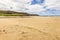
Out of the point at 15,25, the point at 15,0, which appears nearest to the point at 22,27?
the point at 15,25

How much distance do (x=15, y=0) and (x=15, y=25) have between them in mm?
678

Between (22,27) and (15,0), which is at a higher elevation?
(15,0)

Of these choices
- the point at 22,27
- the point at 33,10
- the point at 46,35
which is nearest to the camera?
the point at 46,35

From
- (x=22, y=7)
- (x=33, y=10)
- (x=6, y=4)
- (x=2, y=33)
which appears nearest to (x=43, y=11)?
(x=33, y=10)

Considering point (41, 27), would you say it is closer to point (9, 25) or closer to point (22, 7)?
point (9, 25)

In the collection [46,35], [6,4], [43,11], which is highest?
[6,4]

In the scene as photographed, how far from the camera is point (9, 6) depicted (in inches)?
74.9

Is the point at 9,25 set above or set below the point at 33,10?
below

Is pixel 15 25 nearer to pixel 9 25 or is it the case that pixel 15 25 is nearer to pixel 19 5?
pixel 9 25

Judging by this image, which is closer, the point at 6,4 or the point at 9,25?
the point at 9,25

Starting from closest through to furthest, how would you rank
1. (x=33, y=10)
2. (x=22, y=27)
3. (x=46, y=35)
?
(x=46, y=35) → (x=22, y=27) → (x=33, y=10)

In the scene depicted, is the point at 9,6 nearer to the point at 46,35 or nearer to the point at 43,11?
the point at 43,11

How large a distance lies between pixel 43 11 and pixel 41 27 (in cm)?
60

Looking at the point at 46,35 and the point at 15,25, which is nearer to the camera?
the point at 46,35
